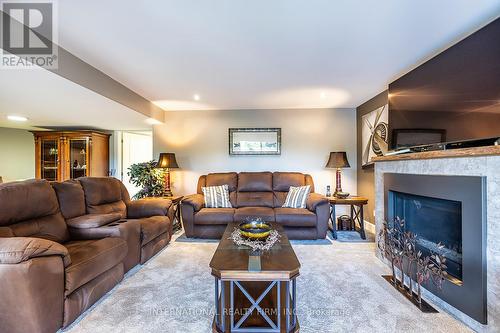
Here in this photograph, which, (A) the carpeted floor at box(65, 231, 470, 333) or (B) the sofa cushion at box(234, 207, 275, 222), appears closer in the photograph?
(A) the carpeted floor at box(65, 231, 470, 333)

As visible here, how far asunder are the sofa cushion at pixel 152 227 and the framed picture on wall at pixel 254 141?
6.56 feet

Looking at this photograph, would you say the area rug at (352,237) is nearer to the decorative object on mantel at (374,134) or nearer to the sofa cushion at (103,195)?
the decorative object on mantel at (374,134)

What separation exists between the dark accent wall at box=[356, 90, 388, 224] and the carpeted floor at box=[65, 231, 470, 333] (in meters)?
1.43

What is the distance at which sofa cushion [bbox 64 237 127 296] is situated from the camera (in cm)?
160

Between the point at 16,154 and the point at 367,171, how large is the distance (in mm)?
7675

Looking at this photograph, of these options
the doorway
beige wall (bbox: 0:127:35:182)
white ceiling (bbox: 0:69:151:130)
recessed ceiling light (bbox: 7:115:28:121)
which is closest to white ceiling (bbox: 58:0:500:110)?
white ceiling (bbox: 0:69:151:130)

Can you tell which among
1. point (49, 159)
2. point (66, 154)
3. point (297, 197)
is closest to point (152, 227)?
point (297, 197)

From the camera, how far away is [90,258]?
1.76 metres

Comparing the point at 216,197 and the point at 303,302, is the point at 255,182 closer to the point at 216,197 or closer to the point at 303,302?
the point at 216,197

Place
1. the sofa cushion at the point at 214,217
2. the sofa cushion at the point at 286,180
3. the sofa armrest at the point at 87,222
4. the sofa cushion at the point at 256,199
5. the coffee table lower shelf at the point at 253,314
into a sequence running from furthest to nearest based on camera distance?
the sofa cushion at the point at 286,180, the sofa cushion at the point at 256,199, the sofa cushion at the point at 214,217, the sofa armrest at the point at 87,222, the coffee table lower shelf at the point at 253,314

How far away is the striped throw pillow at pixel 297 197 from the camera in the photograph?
12.4 ft

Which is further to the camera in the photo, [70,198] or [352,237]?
[352,237]

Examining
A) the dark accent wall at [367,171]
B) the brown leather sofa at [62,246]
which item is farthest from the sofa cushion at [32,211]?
the dark accent wall at [367,171]

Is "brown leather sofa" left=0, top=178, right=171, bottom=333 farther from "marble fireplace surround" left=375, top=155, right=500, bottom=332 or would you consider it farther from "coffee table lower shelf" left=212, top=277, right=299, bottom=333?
"marble fireplace surround" left=375, top=155, right=500, bottom=332
